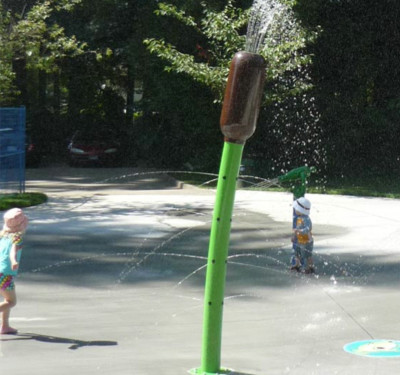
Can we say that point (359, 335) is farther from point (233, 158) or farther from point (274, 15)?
point (274, 15)

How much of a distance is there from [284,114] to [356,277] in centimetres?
1524

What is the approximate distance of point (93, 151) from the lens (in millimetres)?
32031

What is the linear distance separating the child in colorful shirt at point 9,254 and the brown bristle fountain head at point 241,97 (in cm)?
251

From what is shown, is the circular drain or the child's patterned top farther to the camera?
the child's patterned top

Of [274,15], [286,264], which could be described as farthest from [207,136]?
[286,264]

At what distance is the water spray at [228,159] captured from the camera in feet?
17.6

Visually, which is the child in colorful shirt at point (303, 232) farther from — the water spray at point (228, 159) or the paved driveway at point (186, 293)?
the water spray at point (228, 159)

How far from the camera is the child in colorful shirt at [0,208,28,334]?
23.5 ft

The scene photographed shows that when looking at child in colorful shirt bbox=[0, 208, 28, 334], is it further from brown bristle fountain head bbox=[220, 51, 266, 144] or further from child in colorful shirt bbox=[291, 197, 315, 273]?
child in colorful shirt bbox=[291, 197, 315, 273]

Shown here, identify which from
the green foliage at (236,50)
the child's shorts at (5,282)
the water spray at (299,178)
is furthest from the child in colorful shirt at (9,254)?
the green foliage at (236,50)

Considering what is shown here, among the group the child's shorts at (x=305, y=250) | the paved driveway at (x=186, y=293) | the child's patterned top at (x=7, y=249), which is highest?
the child's patterned top at (x=7, y=249)

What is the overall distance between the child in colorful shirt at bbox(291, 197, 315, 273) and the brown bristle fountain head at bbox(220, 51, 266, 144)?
15.8 ft

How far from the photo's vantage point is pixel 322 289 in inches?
373

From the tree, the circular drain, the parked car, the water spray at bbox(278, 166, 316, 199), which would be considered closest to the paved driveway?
the circular drain
